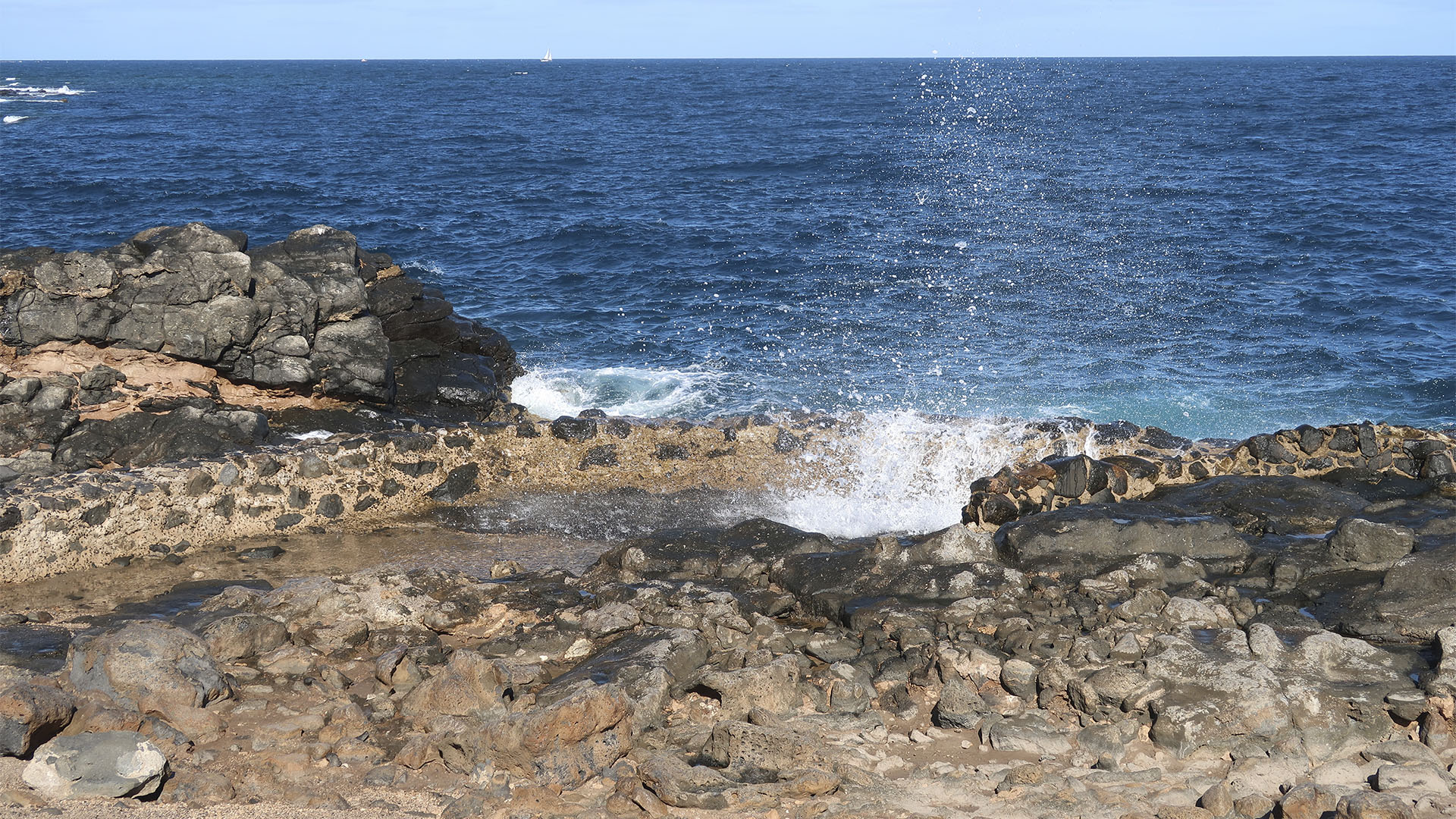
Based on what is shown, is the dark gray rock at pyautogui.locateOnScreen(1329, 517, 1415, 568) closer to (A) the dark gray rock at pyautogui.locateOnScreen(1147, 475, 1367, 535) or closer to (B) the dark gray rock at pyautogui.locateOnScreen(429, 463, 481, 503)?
(A) the dark gray rock at pyautogui.locateOnScreen(1147, 475, 1367, 535)

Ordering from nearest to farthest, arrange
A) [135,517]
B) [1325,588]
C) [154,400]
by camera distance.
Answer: [1325,588]
[135,517]
[154,400]

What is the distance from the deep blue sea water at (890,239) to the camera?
65.8ft

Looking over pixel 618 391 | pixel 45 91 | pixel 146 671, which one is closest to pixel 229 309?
pixel 146 671

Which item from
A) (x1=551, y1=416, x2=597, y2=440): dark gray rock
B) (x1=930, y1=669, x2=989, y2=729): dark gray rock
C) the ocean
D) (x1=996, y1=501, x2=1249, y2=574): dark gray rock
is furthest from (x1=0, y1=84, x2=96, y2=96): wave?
(x1=930, y1=669, x2=989, y2=729): dark gray rock

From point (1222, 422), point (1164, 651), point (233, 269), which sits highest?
point (233, 269)

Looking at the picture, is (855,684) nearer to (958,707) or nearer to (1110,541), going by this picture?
(958,707)

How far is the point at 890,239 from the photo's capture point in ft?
100

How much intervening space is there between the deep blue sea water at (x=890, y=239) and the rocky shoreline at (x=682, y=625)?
6657 millimetres

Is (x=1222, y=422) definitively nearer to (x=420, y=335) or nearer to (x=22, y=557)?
(x=420, y=335)

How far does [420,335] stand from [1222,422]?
42.9ft

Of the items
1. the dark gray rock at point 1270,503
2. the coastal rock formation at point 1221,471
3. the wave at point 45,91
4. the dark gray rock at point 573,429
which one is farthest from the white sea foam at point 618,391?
the wave at point 45,91

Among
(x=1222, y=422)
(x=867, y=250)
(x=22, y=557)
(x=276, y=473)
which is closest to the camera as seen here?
(x=22, y=557)

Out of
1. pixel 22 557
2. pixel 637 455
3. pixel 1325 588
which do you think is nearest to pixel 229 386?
pixel 22 557

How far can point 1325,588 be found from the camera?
820 centimetres
